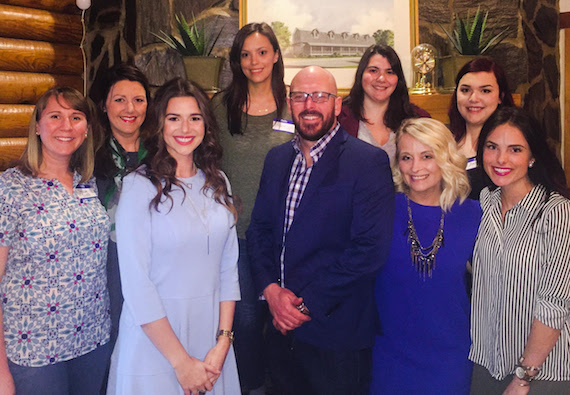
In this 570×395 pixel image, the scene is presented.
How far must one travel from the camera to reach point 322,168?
2.05 meters

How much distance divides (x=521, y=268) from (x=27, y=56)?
3295mm

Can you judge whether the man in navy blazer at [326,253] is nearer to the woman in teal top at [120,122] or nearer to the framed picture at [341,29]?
the woman in teal top at [120,122]

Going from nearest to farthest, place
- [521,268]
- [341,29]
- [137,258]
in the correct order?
1. [137,258]
2. [521,268]
3. [341,29]

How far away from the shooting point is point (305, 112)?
2.10 m

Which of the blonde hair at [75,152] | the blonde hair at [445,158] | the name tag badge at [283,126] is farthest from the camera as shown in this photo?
the name tag badge at [283,126]

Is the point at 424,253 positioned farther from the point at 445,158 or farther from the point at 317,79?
the point at 317,79

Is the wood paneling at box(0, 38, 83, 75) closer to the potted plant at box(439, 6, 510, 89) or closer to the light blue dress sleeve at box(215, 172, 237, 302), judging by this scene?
the light blue dress sleeve at box(215, 172, 237, 302)

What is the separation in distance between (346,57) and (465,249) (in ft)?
8.07

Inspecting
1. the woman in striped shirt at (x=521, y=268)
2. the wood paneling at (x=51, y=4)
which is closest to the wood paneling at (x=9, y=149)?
the wood paneling at (x=51, y=4)

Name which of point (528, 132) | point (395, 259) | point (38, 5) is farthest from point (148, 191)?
point (38, 5)

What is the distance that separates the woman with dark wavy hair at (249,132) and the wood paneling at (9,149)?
162 centimetres

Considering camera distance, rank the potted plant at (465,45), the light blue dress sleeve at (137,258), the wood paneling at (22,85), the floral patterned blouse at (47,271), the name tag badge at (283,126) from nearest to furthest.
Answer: the light blue dress sleeve at (137,258) < the floral patterned blouse at (47,271) < the name tag badge at (283,126) < the wood paneling at (22,85) < the potted plant at (465,45)

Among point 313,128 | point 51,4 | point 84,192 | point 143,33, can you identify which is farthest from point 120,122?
point 143,33

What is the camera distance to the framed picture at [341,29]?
4062mm
